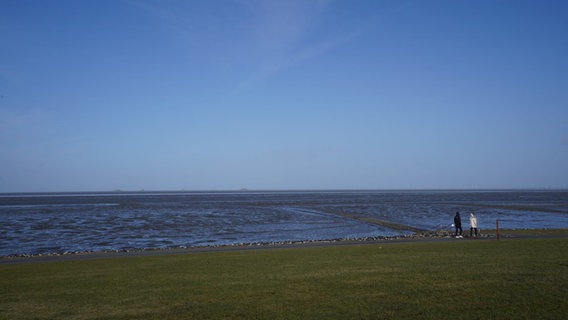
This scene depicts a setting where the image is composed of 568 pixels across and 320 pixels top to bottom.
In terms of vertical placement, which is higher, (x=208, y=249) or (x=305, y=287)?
(x=305, y=287)

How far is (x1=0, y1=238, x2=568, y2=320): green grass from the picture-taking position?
9.30 metres

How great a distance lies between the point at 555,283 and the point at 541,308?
263cm

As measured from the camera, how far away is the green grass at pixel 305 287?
9.30m

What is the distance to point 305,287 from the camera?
1168cm

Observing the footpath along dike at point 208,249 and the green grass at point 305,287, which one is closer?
the green grass at point 305,287

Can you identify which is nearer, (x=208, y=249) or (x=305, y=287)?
(x=305, y=287)

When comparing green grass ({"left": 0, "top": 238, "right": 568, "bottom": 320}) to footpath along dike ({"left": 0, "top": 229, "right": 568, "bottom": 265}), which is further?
footpath along dike ({"left": 0, "top": 229, "right": 568, "bottom": 265})

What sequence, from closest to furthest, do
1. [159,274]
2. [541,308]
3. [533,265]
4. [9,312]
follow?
[541,308]
[9,312]
[533,265]
[159,274]

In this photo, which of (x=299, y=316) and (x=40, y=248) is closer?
(x=299, y=316)

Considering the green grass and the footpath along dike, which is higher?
the green grass

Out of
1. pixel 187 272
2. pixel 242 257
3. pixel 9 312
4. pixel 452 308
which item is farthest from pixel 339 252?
pixel 9 312

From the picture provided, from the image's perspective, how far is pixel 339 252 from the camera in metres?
19.9

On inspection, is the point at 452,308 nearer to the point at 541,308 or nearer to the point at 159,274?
the point at 541,308

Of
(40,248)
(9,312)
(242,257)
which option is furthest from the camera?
(40,248)
